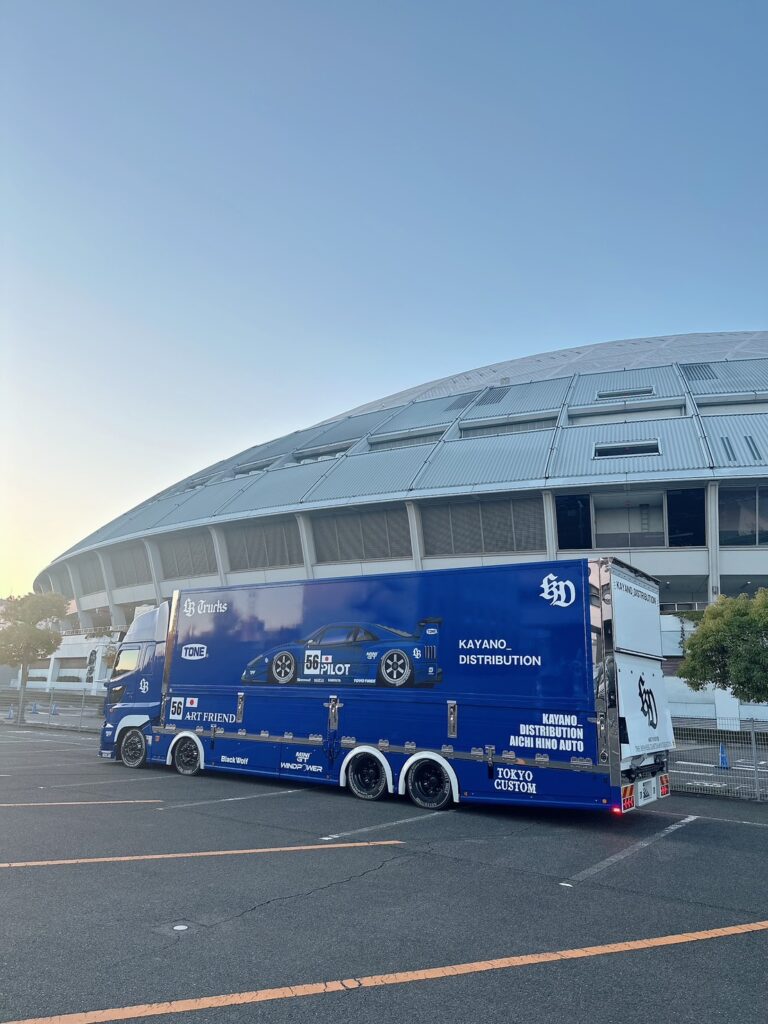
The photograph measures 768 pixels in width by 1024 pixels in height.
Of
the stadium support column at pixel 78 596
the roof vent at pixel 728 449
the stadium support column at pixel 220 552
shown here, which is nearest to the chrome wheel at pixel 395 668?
the roof vent at pixel 728 449

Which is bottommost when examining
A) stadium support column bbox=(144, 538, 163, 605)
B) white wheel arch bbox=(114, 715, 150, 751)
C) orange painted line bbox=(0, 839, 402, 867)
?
orange painted line bbox=(0, 839, 402, 867)

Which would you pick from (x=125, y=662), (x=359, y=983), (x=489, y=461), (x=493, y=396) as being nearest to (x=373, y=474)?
(x=489, y=461)

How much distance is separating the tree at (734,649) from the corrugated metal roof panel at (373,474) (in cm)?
1774

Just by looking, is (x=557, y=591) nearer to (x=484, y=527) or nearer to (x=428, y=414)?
(x=484, y=527)

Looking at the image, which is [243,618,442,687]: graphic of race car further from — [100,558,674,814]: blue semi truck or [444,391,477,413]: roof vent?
[444,391,477,413]: roof vent

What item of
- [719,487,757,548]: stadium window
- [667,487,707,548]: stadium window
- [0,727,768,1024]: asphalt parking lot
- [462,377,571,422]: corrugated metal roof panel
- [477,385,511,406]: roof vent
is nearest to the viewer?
[0,727,768,1024]: asphalt parking lot

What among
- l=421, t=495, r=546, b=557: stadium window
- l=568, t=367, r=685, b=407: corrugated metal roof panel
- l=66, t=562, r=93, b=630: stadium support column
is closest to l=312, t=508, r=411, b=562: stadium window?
l=421, t=495, r=546, b=557: stadium window

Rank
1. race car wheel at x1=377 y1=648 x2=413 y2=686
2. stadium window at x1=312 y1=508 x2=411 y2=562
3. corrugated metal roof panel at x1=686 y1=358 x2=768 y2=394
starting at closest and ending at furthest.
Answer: race car wheel at x1=377 y1=648 x2=413 y2=686 < corrugated metal roof panel at x1=686 y1=358 x2=768 y2=394 < stadium window at x1=312 y1=508 x2=411 y2=562

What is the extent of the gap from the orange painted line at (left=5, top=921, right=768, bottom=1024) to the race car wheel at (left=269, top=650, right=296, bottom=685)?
939 centimetres

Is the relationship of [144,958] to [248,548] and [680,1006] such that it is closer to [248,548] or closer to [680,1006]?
[680,1006]

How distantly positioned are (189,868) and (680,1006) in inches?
211

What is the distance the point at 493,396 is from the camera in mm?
45031

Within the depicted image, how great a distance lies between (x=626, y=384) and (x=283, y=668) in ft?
107

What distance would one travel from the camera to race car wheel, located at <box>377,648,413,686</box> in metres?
12.8
